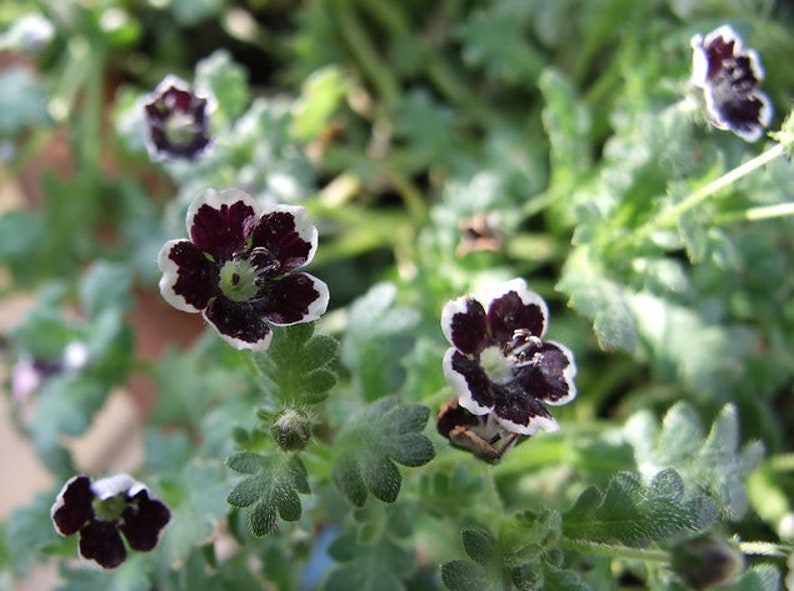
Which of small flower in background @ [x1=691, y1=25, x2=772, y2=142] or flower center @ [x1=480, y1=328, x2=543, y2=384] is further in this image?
small flower in background @ [x1=691, y1=25, x2=772, y2=142]

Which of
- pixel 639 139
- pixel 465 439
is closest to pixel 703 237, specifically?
pixel 639 139

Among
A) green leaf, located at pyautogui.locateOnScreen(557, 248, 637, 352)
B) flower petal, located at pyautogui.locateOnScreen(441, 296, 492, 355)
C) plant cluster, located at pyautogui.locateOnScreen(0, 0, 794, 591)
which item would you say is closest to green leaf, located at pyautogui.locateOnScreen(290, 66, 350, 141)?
plant cluster, located at pyautogui.locateOnScreen(0, 0, 794, 591)

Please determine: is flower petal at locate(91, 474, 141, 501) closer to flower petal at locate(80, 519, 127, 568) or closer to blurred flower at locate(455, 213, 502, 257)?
flower petal at locate(80, 519, 127, 568)

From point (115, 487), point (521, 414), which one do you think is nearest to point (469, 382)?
point (521, 414)

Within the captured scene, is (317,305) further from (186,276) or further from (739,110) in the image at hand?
(739,110)

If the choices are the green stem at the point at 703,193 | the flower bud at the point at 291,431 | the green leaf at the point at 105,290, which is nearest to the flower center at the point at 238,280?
the flower bud at the point at 291,431

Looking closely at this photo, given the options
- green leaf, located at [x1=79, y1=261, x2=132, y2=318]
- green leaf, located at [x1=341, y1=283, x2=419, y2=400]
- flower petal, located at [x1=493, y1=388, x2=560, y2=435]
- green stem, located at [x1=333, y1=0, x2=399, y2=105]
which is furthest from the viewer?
green stem, located at [x1=333, y1=0, x2=399, y2=105]

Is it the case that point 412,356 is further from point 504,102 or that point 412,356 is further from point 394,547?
point 504,102
